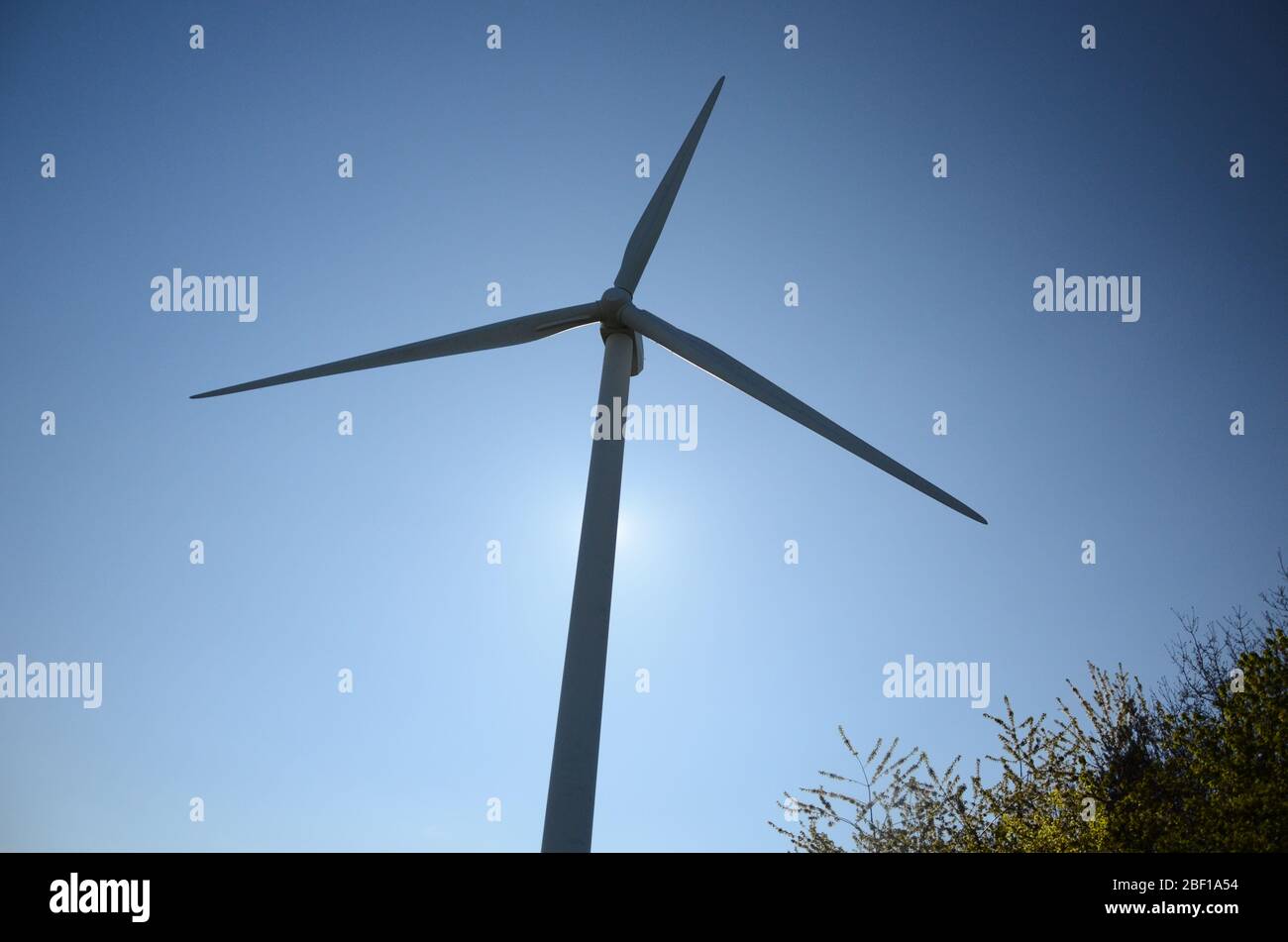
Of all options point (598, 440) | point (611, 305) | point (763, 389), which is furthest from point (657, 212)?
point (598, 440)

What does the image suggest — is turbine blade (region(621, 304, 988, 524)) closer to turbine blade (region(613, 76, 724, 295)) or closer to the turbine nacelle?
the turbine nacelle

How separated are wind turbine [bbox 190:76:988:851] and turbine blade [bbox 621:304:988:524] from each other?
0.02 meters

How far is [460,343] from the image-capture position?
16.5 meters

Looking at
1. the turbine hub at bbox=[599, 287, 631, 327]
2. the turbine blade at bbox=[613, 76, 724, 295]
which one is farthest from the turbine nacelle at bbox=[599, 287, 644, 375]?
the turbine blade at bbox=[613, 76, 724, 295]

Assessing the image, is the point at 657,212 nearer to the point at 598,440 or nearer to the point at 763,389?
the point at 763,389

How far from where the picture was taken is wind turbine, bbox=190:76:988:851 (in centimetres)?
988

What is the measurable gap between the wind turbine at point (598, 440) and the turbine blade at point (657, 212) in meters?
0.02

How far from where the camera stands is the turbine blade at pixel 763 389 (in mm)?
14867
